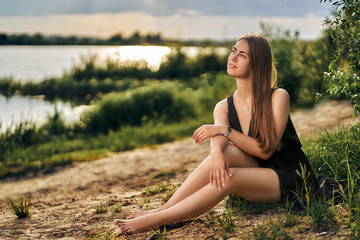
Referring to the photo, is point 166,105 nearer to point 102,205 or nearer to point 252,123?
point 102,205

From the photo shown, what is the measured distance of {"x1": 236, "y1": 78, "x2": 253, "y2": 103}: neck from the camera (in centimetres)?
325

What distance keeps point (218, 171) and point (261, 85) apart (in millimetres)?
805

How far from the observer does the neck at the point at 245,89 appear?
3.25 meters

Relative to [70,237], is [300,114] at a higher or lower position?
higher

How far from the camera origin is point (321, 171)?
145 inches

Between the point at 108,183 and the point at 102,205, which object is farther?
the point at 108,183

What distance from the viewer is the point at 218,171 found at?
287cm

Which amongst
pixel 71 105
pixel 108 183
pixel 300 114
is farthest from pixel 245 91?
pixel 71 105

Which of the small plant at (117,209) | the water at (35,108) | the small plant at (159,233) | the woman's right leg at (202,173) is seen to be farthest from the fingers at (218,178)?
the water at (35,108)

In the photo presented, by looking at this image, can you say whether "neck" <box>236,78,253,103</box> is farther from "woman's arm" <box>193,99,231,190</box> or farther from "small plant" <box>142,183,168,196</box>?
"small plant" <box>142,183,168,196</box>

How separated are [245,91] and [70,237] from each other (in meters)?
2.04

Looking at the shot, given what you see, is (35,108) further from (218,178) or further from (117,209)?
(218,178)

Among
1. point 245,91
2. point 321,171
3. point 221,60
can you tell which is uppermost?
point 221,60

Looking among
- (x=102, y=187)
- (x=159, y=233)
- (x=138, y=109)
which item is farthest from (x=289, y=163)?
(x=138, y=109)
